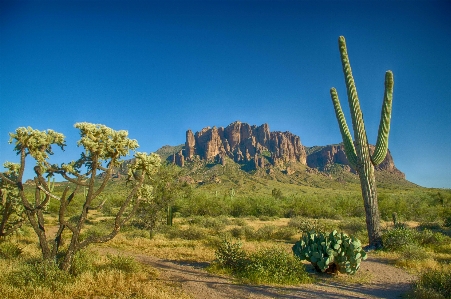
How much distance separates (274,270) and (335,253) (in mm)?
1976

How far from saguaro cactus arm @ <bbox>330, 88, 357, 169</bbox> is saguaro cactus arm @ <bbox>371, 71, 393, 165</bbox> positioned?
0.90 meters

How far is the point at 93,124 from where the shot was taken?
745 cm

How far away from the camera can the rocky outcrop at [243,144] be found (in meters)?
142

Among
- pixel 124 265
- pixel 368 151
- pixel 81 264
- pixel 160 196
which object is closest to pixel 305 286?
pixel 124 265

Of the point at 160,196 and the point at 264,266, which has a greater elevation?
the point at 160,196

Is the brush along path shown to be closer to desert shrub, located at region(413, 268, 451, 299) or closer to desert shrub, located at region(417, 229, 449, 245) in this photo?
desert shrub, located at region(413, 268, 451, 299)

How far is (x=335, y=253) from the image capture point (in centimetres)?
896

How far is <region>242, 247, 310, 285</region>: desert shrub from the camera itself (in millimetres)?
8172

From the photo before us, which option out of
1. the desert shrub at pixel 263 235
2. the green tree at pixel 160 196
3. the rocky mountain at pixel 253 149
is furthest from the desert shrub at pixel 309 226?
the rocky mountain at pixel 253 149

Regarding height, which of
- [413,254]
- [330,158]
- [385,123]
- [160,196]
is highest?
[330,158]

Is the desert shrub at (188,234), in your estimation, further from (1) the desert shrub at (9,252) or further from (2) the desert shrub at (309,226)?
(1) the desert shrub at (9,252)

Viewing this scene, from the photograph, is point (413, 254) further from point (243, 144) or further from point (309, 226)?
point (243, 144)

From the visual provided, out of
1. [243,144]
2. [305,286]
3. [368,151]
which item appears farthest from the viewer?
[243,144]

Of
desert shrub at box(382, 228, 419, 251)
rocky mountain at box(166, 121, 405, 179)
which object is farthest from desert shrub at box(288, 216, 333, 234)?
rocky mountain at box(166, 121, 405, 179)
